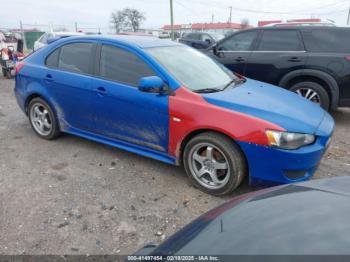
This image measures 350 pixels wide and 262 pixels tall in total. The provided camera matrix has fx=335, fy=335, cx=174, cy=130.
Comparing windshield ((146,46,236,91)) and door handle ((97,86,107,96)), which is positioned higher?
windshield ((146,46,236,91))

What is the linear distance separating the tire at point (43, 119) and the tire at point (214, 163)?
2.22 m

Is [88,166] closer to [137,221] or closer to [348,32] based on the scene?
[137,221]

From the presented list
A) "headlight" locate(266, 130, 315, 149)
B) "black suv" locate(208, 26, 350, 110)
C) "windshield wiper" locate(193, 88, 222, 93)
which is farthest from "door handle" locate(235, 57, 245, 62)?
"headlight" locate(266, 130, 315, 149)

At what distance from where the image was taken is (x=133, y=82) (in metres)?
3.89

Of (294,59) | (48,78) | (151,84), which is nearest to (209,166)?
(151,84)

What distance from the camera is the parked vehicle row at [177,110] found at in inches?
125

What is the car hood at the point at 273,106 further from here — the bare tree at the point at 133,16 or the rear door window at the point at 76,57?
the bare tree at the point at 133,16

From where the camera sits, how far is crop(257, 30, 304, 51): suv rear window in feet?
21.0

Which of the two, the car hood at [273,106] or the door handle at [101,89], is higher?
the door handle at [101,89]

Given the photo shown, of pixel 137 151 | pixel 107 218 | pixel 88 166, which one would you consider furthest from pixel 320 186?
pixel 88 166

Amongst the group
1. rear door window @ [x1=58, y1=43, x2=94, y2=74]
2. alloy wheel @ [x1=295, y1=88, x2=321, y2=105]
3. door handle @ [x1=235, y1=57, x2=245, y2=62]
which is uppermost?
rear door window @ [x1=58, y1=43, x2=94, y2=74]

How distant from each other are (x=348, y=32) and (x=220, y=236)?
576 centimetres

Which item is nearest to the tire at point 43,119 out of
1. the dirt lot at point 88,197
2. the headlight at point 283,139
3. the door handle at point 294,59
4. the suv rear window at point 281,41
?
the dirt lot at point 88,197

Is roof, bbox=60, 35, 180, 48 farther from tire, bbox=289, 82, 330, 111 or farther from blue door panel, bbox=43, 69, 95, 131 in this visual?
tire, bbox=289, 82, 330, 111
